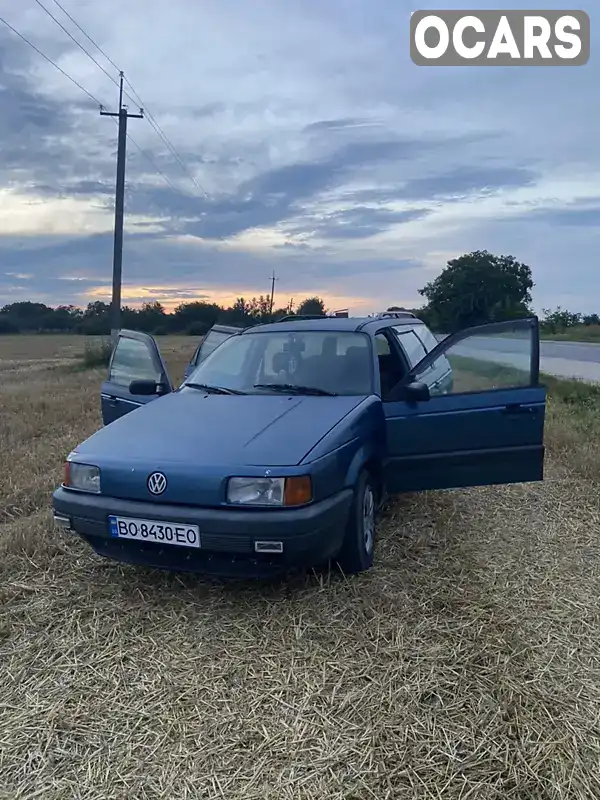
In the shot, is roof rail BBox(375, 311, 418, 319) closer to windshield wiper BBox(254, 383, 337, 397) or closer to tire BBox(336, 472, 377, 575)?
windshield wiper BBox(254, 383, 337, 397)

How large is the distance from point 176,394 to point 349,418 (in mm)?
1396

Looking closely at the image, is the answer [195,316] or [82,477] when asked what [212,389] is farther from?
[195,316]

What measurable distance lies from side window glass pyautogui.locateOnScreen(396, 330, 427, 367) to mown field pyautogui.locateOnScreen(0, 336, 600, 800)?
57.4 inches

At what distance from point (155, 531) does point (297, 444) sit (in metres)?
0.83

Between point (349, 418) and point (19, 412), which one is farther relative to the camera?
point (19, 412)

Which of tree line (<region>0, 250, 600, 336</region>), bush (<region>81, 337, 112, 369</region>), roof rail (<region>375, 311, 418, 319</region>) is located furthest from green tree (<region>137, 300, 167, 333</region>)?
roof rail (<region>375, 311, 418, 319</region>)

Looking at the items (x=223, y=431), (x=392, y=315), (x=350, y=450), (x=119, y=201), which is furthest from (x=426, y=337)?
(x=119, y=201)

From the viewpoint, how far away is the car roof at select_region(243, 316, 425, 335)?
15.5 feet

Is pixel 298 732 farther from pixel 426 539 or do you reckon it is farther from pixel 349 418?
pixel 426 539

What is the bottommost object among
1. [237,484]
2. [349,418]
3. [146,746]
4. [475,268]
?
[146,746]

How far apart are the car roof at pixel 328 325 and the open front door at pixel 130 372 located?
0.84 m

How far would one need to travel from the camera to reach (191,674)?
2805mm

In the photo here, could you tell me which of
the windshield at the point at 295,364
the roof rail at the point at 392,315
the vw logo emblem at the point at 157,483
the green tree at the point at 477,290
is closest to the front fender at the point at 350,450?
the windshield at the point at 295,364

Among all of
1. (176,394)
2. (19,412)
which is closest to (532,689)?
(176,394)
